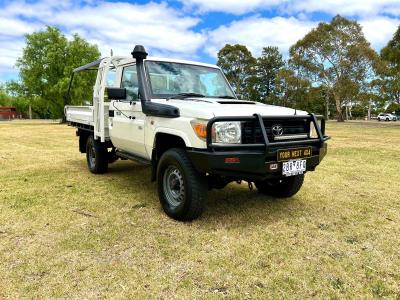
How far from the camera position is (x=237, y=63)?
58.3 meters

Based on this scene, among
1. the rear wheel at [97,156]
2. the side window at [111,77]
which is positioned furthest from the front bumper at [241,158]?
the rear wheel at [97,156]

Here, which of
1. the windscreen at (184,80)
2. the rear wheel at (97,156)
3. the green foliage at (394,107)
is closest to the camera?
the windscreen at (184,80)

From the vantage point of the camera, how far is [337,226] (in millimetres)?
4086

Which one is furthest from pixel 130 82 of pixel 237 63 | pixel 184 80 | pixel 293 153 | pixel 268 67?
pixel 268 67

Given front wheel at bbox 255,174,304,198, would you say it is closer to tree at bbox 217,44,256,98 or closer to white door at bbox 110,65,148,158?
white door at bbox 110,65,148,158

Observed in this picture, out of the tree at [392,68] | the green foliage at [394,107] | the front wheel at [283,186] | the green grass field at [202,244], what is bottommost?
the green grass field at [202,244]

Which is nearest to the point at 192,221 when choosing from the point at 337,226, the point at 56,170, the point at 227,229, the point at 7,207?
the point at 227,229

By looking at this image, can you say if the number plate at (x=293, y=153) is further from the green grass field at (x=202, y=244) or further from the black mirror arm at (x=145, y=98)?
the black mirror arm at (x=145, y=98)

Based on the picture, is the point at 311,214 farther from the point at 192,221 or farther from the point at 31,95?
the point at 31,95

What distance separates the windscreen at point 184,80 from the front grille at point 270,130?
146 centimetres

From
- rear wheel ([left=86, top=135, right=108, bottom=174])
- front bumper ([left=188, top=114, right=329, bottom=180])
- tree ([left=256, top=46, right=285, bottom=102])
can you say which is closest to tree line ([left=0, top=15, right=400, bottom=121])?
tree ([left=256, top=46, right=285, bottom=102])

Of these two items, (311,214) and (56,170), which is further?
(56,170)

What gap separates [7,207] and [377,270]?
461 cm

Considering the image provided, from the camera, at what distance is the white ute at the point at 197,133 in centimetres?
363
